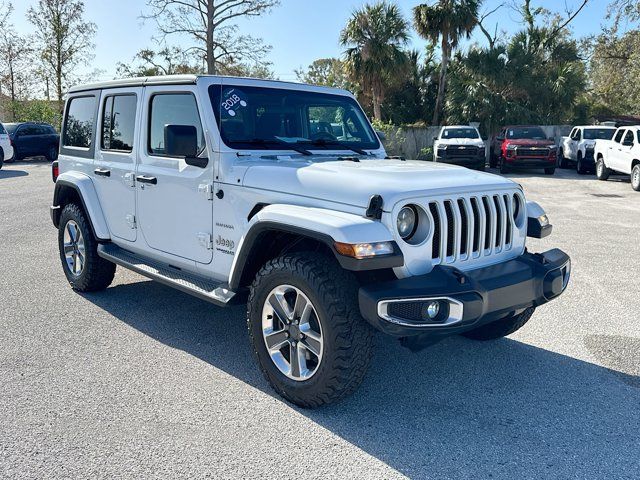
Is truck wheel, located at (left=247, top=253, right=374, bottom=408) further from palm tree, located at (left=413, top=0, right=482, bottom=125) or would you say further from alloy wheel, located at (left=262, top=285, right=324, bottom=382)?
palm tree, located at (left=413, top=0, right=482, bottom=125)

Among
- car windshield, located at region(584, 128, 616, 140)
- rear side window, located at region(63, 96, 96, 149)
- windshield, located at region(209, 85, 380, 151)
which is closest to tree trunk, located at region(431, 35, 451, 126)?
car windshield, located at region(584, 128, 616, 140)

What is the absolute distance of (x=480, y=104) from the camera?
26.5 meters

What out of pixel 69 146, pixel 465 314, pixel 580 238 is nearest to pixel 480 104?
pixel 580 238

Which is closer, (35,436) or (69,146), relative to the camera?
(35,436)

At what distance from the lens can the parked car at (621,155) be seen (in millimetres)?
15969

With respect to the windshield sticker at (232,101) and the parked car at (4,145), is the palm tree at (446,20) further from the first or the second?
the windshield sticker at (232,101)

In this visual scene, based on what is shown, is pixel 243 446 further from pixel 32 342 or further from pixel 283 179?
pixel 32 342

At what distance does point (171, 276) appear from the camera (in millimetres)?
4320

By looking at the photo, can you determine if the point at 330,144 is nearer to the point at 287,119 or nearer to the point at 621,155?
the point at 287,119

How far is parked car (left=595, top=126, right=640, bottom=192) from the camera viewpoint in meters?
16.0

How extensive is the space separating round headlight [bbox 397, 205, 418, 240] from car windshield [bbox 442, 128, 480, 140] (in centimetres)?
1866

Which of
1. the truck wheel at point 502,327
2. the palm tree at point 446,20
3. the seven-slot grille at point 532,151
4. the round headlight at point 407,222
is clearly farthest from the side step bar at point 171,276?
the palm tree at point 446,20

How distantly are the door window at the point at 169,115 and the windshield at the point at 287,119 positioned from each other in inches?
7.0

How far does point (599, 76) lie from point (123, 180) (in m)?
44.1
